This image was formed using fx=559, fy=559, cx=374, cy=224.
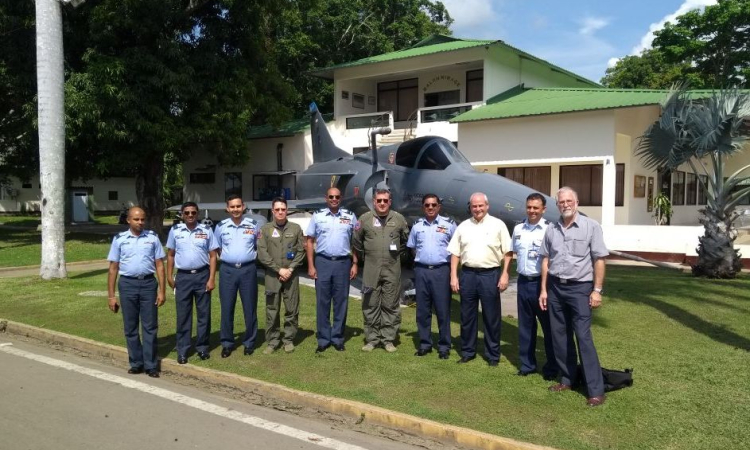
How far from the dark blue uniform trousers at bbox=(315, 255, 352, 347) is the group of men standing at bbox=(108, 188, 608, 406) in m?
0.01

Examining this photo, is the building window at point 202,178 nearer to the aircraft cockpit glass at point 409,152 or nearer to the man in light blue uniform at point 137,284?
the aircraft cockpit glass at point 409,152

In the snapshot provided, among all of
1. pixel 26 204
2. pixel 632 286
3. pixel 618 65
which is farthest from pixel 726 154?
pixel 26 204

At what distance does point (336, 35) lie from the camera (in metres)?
34.1

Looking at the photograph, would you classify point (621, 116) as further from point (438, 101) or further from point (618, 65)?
point (618, 65)

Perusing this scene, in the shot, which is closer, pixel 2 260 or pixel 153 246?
pixel 153 246

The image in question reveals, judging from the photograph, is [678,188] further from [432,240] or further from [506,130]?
[432,240]

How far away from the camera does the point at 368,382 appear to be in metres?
5.83

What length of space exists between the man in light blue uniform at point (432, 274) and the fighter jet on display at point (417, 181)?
9.71ft

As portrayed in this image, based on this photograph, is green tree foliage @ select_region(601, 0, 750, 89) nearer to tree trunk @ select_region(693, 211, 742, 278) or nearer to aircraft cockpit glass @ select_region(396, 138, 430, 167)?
tree trunk @ select_region(693, 211, 742, 278)

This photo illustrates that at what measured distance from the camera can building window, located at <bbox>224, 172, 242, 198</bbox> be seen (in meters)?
29.6

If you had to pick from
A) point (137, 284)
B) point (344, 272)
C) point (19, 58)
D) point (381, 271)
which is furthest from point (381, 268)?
point (19, 58)

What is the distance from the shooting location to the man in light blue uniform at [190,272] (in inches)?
262

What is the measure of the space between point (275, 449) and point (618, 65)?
172 feet

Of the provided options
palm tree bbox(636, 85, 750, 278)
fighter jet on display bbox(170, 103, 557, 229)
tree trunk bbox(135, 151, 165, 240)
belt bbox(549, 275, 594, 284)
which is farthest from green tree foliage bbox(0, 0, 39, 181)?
belt bbox(549, 275, 594, 284)
